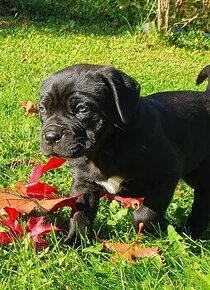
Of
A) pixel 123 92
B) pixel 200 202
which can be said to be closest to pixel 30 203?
pixel 123 92

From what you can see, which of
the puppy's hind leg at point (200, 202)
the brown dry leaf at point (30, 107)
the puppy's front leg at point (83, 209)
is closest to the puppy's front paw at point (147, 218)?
the puppy's front leg at point (83, 209)

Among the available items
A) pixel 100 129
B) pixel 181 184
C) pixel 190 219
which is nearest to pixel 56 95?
pixel 100 129

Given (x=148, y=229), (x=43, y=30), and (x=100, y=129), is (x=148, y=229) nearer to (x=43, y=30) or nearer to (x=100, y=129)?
(x=100, y=129)

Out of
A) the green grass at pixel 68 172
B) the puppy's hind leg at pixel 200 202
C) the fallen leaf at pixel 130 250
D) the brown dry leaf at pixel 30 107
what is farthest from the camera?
the brown dry leaf at pixel 30 107

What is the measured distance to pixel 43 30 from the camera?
11406mm

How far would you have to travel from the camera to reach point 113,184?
342 centimetres

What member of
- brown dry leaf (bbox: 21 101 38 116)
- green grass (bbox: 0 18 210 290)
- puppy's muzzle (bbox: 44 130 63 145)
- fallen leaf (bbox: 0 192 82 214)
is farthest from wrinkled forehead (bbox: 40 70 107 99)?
brown dry leaf (bbox: 21 101 38 116)

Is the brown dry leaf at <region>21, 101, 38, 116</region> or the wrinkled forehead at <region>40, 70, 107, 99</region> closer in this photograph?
the wrinkled forehead at <region>40, 70, 107, 99</region>

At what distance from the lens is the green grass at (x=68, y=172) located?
2834 millimetres

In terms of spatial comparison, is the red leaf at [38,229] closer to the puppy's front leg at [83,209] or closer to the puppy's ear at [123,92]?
the puppy's front leg at [83,209]

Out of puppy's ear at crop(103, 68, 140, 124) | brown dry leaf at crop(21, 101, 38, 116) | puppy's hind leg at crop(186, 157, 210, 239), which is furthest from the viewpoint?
brown dry leaf at crop(21, 101, 38, 116)

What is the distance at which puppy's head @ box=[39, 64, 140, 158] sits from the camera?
3209 mm

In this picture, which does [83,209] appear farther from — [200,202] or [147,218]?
[200,202]

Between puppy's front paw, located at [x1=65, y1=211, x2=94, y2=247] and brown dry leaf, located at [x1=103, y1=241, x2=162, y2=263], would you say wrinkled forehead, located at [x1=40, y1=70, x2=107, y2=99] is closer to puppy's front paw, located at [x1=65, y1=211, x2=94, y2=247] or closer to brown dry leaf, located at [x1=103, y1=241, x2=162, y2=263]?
puppy's front paw, located at [x1=65, y1=211, x2=94, y2=247]
